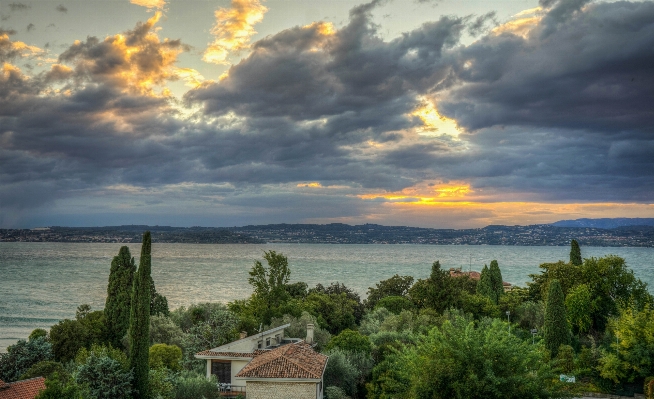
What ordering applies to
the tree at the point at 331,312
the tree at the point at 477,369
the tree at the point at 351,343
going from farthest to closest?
the tree at the point at 331,312
the tree at the point at 351,343
the tree at the point at 477,369

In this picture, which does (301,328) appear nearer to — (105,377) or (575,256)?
(105,377)

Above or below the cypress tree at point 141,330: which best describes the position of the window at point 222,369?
below

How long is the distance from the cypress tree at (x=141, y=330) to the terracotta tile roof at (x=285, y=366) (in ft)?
15.9

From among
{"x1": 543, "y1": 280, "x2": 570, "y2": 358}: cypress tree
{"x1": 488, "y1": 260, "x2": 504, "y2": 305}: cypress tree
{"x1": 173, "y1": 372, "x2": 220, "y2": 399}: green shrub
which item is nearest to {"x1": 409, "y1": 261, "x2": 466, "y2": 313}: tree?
{"x1": 543, "y1": 280, "x2": 570, "y2": 358}: cypress tree

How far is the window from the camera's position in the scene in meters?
25.7

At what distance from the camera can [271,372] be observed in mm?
21609

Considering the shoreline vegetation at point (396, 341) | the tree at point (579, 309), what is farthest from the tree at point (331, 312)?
the tree at point (579, 309)

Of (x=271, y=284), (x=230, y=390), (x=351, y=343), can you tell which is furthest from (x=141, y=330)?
(x=271, y=284)

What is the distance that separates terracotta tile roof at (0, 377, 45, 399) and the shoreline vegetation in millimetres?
1546

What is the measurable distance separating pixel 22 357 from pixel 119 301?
9464 millimetres

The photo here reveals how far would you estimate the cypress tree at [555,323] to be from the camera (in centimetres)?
3597

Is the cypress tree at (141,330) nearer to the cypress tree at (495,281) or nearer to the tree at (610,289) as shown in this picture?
the tree at (610,289)

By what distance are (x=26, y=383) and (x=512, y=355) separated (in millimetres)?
21408

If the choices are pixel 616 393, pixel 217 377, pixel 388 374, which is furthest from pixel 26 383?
pixel 616 393
